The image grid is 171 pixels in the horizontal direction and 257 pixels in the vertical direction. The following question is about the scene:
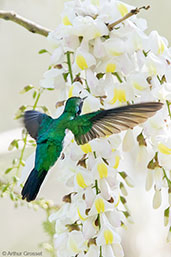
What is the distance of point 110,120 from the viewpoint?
62cm

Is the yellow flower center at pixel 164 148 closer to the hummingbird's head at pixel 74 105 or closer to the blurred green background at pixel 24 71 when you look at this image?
the hummingbird's head at pixel 74 105

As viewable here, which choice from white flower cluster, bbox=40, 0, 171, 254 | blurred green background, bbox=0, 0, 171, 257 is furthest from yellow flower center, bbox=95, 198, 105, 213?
blurred green background, bbox=0, 0, 171, 257

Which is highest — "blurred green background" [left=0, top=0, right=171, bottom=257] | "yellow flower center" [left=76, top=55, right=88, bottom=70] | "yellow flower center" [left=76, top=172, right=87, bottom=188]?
"blurred green background" [left=0, top=0, right=171, bottom=257]

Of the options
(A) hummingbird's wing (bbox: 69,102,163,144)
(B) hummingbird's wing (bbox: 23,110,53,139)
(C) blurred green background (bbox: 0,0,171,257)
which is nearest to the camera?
(A) hummingbird's wing (bbox: 69,102,163,144)

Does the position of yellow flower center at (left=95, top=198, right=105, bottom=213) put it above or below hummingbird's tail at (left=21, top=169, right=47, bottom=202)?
below

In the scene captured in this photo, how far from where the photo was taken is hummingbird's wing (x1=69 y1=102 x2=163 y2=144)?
59cm

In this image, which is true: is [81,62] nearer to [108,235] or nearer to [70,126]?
[70,126]

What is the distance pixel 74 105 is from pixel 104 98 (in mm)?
37

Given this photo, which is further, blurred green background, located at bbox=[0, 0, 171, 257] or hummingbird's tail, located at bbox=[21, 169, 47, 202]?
blurred green background, located at bbox=[0, 0, 171, 257]

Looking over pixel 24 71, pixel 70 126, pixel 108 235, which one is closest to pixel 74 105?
pixel 70 126

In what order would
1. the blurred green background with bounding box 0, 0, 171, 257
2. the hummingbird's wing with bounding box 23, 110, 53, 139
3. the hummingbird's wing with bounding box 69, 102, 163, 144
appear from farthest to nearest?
the blurred green background with bounding box 0, 0, 171, 257 → the hummingbird's wing with bounding box 23, 110, 53, 139 → the hummingbird's wing with bounding box 69, 102, 163, 144

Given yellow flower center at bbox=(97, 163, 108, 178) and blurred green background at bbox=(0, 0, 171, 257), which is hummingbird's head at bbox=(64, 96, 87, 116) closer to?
yellow flower center at bbox=(97, 163, 108, 178)

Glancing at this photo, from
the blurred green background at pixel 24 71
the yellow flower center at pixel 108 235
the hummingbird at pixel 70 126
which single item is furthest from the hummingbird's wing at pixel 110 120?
the blurred green background at pixel 24 71

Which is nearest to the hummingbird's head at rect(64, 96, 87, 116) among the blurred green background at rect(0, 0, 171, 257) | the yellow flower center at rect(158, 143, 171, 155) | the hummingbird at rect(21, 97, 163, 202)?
the hummingbird at rect(21, 97, 163, 202)
